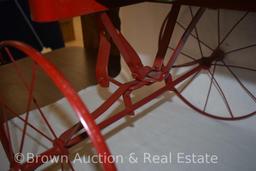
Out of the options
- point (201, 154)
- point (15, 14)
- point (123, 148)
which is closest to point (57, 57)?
point (15, 14)

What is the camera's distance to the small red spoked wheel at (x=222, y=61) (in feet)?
3.68

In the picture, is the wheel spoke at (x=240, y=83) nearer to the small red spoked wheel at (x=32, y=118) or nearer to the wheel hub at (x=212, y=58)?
the wheel hub at (x=212, y=58)

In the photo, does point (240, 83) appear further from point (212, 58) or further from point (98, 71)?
point (98, 71)

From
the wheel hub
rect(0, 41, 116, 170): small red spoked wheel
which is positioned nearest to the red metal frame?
rect(0, 41, 116, 170): small red spoked wheel

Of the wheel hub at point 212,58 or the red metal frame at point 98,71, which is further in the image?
the wheel hub at point 212,58

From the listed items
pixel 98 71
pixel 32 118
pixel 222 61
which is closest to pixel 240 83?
pixel 222 61

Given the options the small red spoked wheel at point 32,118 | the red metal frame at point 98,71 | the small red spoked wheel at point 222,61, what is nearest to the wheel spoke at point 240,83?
the small red spoked wheel at point 222,61

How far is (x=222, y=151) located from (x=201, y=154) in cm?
Result: 9

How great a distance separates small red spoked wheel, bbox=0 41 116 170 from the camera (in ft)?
1.57

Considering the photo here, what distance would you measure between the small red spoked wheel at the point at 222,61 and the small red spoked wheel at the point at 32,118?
631 mm

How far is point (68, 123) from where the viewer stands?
132 centimetres

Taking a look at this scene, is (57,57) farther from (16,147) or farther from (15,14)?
(16,147)

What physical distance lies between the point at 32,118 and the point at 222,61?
3.01ft

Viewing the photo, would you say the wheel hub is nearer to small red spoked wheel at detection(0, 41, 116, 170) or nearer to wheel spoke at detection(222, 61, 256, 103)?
wheel spoke at detection(222, 61, 256, 103)
